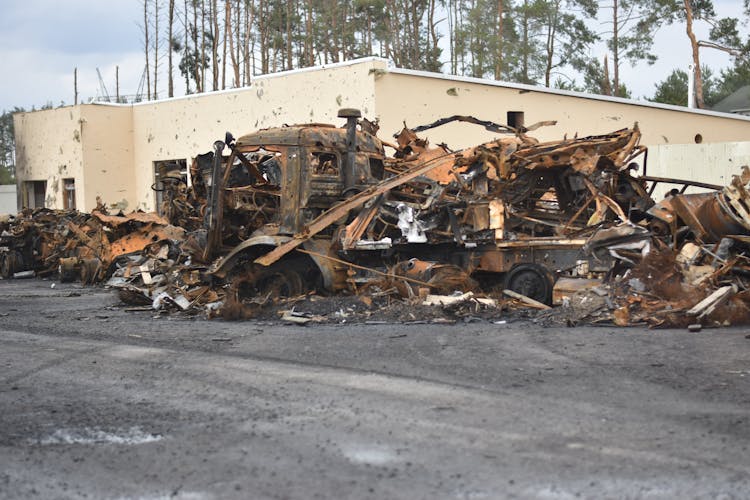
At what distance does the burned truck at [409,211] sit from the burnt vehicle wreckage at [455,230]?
0.07 feet

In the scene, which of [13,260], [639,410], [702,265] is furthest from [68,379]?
[13,260]

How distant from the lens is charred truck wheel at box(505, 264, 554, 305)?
11.2m

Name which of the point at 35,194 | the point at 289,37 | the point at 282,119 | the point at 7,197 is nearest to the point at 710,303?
the point at 282,119

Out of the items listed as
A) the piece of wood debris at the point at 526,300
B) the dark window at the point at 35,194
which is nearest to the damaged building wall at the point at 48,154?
the dark window at the point at 35,194

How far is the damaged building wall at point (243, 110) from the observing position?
69.1 ft

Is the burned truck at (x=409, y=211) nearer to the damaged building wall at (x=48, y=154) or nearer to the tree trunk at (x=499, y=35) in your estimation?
the damaged building wall at (x=48, y=154)

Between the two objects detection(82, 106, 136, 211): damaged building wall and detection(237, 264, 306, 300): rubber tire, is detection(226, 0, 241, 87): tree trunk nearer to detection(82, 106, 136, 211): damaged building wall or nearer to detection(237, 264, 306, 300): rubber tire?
detection(82, 106, 136, 211): damaged building wall

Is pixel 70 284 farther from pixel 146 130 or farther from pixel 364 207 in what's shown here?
pixel 146 130

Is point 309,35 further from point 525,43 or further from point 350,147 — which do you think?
point 350,147

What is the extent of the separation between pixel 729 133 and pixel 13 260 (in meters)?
24.5

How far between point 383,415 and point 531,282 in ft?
19.6

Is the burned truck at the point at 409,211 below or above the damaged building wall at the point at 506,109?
below

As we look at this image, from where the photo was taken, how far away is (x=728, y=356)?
7621 millimetres

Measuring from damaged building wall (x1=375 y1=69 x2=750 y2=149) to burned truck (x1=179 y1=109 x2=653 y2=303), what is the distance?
7.42m
